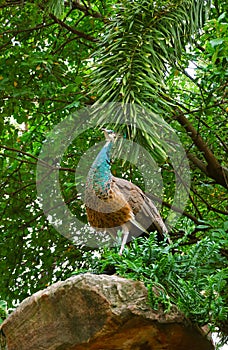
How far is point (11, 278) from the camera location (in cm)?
604

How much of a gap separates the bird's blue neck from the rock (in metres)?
0.84

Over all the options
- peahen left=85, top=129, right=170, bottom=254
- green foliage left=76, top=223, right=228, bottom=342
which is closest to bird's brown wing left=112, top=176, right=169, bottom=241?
peahen left=85, top=129, right=170, bottom=254

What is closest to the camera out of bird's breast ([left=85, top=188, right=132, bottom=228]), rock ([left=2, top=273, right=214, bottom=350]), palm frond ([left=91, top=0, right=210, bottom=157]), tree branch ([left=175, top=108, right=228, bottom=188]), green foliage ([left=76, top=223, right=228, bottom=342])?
rock ([left=2, top=273, right=214, bottom=350])

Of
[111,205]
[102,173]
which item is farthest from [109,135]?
[111,205]

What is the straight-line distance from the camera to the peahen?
399 cm

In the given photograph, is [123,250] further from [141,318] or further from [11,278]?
[11,278]

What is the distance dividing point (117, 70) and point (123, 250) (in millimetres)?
1333

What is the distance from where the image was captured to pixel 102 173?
403 cm

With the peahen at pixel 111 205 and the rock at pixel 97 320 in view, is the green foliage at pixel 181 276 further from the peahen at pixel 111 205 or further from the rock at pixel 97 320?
the peahen at pixel 111 205

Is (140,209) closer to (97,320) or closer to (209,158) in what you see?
(97,320)

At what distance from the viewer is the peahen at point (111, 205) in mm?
3994

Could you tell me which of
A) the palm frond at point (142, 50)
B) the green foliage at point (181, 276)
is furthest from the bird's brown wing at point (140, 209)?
the green foliage at point (181, 276)

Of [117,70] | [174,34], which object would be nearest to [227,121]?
[174,34]

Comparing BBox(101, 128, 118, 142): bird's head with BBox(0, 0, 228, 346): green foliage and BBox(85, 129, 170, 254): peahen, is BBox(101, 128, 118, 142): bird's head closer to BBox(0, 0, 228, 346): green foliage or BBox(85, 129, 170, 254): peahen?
BBox(85, 129, 170, 254): peahen
